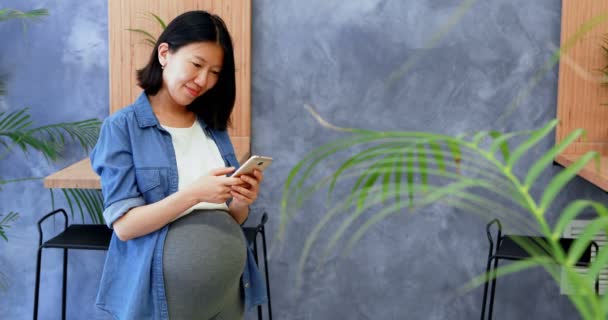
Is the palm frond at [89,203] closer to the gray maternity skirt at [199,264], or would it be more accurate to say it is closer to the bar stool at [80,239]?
the bar stool at [80,239]

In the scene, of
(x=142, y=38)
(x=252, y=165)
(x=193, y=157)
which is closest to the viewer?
(x=252, y=165)

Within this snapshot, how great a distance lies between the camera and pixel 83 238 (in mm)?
2959

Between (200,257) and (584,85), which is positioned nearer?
(200,257)

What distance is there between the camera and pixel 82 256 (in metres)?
3.63

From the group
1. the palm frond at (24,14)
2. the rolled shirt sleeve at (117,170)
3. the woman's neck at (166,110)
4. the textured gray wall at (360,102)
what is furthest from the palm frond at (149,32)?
the rolled shirt sleeve at (117,170)

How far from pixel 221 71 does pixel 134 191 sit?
459 mm

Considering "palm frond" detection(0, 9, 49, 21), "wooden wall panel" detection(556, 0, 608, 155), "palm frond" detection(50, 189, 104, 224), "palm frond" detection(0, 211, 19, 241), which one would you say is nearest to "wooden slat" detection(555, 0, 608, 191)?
"wooden wall panel" detection(556, 0, 608, 155)

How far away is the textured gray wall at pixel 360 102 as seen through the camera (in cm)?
346

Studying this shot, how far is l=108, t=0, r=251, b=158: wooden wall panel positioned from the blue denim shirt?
1.19m

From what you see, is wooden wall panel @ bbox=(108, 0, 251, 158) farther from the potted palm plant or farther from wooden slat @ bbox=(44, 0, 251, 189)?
the potted palm plant

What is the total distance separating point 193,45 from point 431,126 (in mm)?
1540

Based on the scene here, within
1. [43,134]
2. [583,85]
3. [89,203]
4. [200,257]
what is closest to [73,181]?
[89,203]

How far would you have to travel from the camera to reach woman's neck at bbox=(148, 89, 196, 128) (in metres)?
2.35

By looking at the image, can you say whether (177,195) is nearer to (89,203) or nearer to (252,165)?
(252,165)
